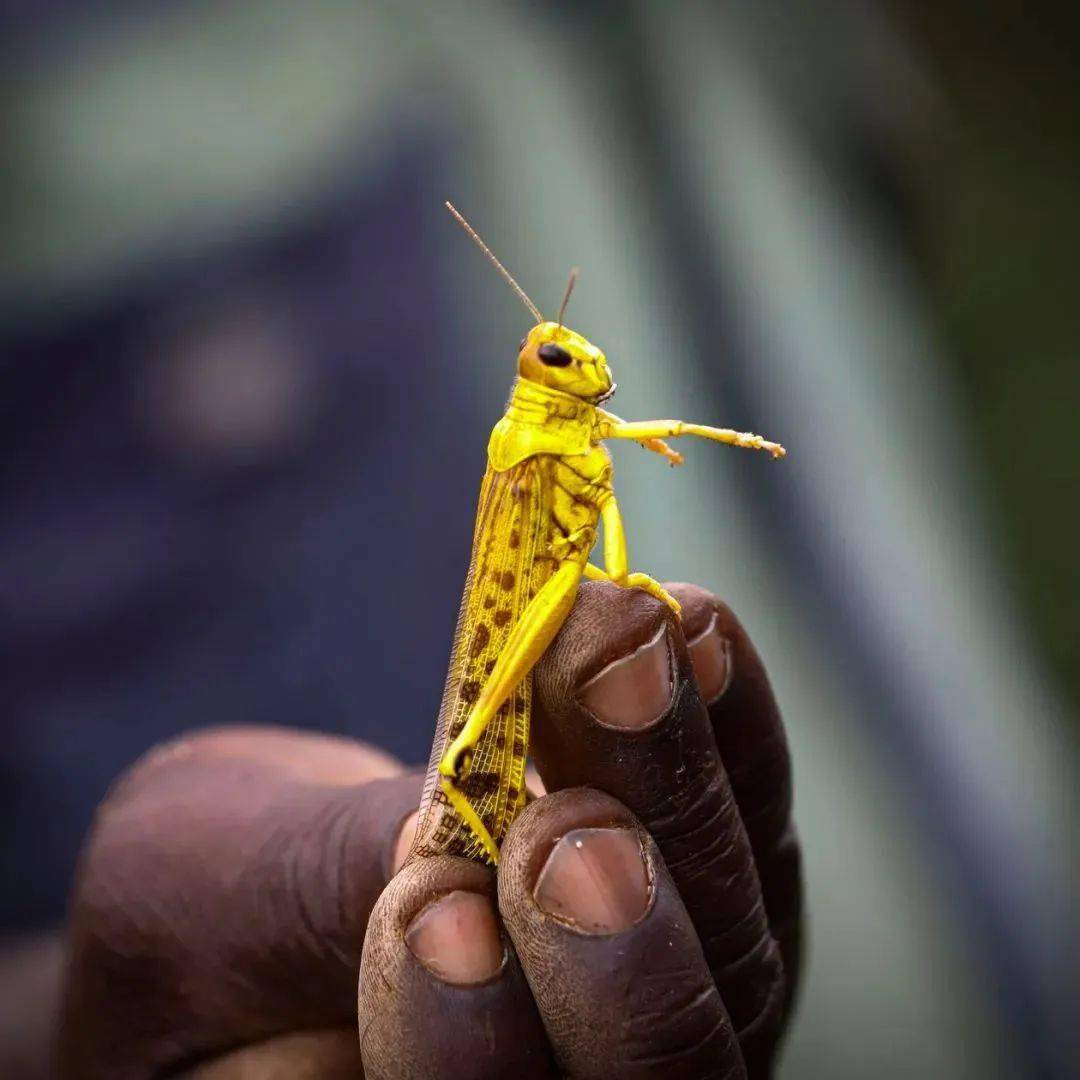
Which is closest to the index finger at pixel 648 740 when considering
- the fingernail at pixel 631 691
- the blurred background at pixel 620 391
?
the fingernail at pixel 631 691

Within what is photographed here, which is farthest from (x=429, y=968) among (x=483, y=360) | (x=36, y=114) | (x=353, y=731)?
(x=36, y=114)

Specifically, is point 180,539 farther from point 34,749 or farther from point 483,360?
point 483,360

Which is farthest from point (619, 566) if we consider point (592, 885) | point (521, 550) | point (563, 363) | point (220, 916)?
point (220, 916)

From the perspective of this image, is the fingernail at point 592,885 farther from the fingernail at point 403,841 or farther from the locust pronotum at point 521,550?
the fingernail at point 403,841

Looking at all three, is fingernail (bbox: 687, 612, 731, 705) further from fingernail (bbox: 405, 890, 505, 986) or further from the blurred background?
the blurred background

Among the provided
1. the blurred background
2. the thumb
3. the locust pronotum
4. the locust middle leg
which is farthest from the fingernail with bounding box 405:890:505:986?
the blurred background

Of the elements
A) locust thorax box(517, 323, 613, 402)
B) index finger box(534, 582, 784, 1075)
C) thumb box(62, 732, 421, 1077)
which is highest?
locust thorax box(517, 323, 613, 402)
